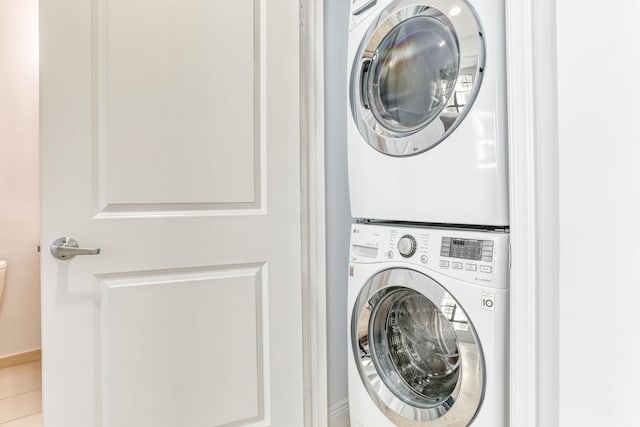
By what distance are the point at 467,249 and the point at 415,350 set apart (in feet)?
1.44

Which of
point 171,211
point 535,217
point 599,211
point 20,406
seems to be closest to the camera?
point 599,211

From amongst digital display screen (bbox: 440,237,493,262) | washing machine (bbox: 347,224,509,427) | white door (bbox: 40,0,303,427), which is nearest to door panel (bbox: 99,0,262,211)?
white door (bbox: 40,0,303,427)

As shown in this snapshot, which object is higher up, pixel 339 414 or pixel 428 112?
pixel 428 112

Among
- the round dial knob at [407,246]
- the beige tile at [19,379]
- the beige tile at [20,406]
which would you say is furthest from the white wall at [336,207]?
the beige tile at [19,379]

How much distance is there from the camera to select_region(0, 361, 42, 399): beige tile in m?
1.82

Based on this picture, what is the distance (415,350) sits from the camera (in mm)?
1210

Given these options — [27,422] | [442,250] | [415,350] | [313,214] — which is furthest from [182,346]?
[27,422]

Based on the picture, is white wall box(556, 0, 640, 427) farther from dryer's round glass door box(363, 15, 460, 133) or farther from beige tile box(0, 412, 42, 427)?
beige tile box(0, 412, 42, 427)

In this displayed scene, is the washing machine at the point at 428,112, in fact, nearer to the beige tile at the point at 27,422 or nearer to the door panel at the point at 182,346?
the door panel at the point at 182,346

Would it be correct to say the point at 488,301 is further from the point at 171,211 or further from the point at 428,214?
the point at 171,211

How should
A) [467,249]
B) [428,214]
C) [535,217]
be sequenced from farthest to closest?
[428,214], [467,249], [535,217]

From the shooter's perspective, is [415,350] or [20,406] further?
[20,406]

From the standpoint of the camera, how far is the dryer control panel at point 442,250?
91 cm

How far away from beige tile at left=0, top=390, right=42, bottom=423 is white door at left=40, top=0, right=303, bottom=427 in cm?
88
